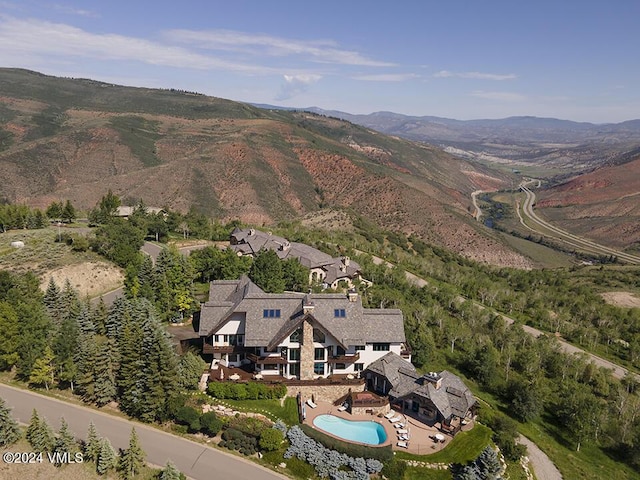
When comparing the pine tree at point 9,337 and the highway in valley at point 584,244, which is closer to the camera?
the pine tree at point 9,337

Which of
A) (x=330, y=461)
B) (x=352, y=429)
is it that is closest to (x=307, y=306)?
(x=352, y=429)

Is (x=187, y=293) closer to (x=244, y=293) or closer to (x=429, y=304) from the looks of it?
(x=244, y=293)

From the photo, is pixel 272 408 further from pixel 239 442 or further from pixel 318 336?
pixel 318 336

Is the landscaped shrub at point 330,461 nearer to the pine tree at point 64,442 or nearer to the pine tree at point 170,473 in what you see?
the pine tree at point 170,473

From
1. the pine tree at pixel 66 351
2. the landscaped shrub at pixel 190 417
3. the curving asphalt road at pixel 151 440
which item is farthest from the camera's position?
the pine tree at pixel 66 351

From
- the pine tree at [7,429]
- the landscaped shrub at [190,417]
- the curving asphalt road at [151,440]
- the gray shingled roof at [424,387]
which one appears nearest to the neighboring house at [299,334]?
the gray shingled roof at [424,387]
